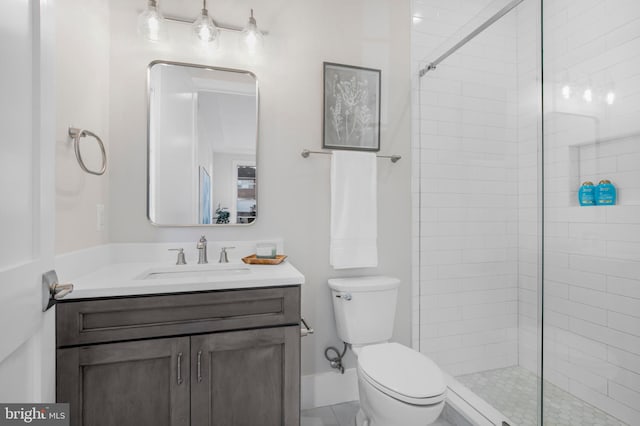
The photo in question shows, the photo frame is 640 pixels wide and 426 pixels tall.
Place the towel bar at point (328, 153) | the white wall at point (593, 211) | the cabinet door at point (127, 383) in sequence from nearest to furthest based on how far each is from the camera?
the cabinet door at point (127, 383) → the white wall at point (593, 211) → the towel bar at point (328, 153)

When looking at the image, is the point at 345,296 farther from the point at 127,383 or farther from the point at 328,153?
the point at 127,383

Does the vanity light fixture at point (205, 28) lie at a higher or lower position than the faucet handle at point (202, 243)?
higher

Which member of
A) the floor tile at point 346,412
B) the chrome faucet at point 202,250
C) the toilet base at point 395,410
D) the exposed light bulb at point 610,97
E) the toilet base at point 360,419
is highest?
the exposed light bulb at point 610,97

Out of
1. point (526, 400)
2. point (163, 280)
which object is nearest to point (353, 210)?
point (163, 280)

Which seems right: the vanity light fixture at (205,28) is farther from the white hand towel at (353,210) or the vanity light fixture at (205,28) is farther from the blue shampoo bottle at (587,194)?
the blue shampoo bottle at (587,194)

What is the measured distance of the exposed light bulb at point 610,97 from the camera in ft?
4.89

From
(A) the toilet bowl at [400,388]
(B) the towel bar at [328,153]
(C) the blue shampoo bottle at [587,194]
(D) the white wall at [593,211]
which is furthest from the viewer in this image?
(B) the towel bar at [328,153]

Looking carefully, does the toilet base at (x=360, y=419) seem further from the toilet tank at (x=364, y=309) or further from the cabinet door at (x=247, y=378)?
the cabinet door at (x=247, y=378)

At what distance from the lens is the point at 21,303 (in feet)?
2.06

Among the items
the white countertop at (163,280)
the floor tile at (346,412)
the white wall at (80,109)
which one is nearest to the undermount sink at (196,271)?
the white countertop at (163,280)

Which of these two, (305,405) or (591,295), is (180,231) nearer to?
(305,405)

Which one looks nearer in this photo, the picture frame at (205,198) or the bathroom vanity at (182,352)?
the bathroom vanity at (182,352)

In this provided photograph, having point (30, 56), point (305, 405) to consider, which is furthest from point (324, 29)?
point (305, 405)

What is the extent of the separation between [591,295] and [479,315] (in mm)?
543
